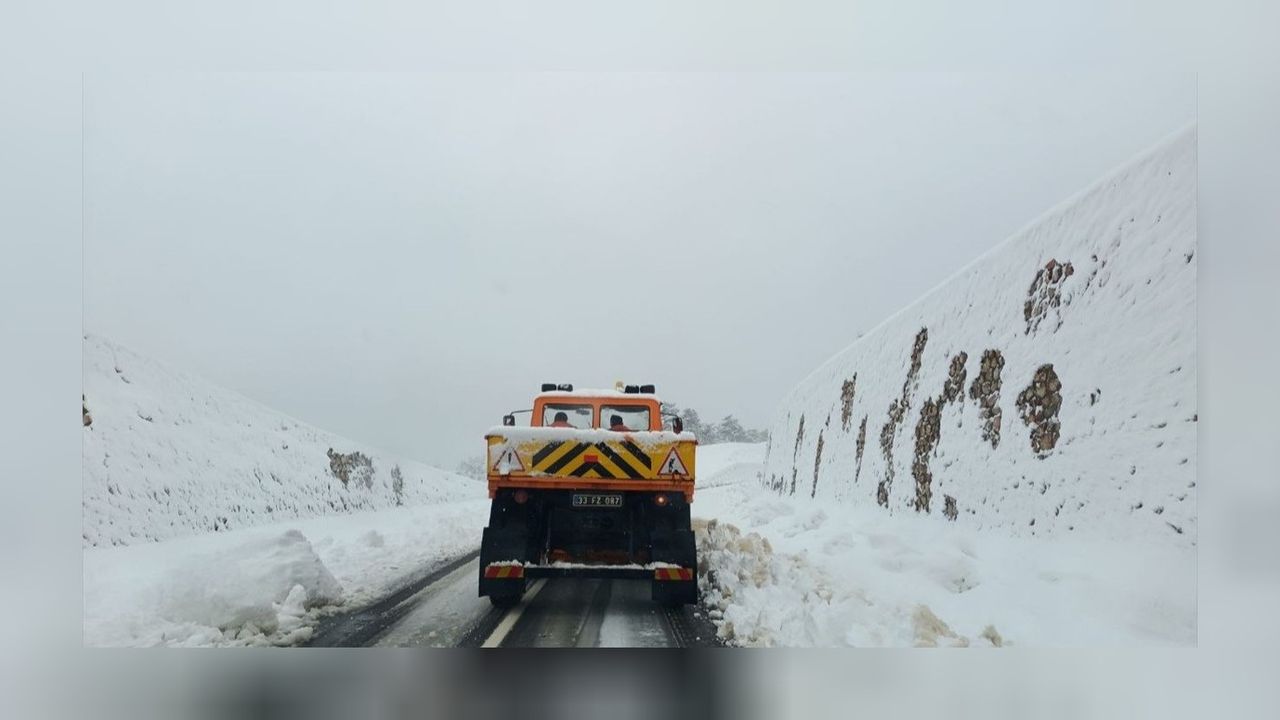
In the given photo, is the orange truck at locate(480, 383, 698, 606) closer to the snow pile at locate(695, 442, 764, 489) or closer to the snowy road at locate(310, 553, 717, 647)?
the snowy road at locate(310, 553, 717, 647)

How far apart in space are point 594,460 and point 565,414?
1011 millimetres


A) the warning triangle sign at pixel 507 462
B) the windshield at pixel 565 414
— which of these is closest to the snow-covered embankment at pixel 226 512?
the warning triangle sign at pixel 507 462

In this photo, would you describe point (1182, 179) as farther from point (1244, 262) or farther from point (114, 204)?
point (114, 204)

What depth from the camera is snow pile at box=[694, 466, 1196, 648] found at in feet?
20.6

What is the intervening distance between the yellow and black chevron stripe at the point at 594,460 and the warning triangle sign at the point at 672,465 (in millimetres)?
92

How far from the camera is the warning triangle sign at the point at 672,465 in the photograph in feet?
22.4

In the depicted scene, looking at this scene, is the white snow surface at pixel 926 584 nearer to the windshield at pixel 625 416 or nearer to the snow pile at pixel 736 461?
the snow pile at pixel 736 461

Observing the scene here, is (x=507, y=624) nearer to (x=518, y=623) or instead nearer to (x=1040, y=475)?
(x=518, y=623)

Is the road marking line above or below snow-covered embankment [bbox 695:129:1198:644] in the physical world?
below

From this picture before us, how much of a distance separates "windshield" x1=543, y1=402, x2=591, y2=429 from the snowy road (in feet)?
4.79

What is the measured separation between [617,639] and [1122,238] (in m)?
4.78

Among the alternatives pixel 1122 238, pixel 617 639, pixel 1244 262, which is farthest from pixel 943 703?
pixel 1244 262

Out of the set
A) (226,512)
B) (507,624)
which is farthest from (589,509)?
(226,512)

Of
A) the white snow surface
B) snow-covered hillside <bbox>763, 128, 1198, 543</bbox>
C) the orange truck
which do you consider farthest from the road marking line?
snow-covered hillside <bbox>763, 128, 1198, 543</bbox>
